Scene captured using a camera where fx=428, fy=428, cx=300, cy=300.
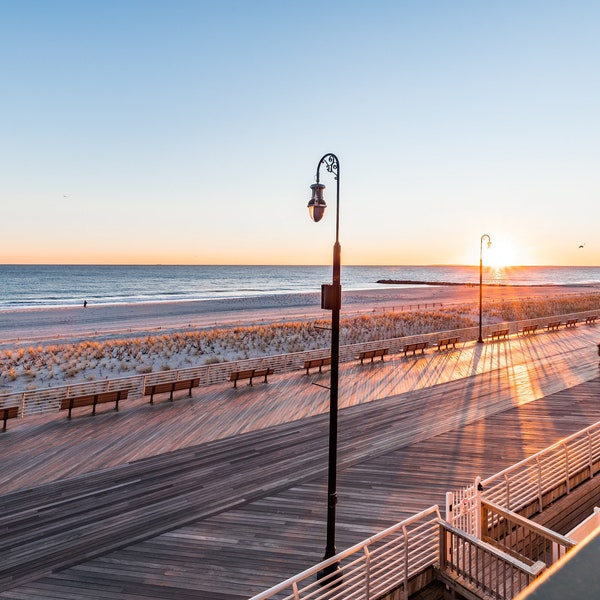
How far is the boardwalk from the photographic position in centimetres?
620

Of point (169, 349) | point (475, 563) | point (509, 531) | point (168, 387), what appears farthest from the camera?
point (169, 349)

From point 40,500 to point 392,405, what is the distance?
9115 millimetres

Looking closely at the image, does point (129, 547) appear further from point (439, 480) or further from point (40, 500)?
point (439, 480)

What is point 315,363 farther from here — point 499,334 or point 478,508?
point 499,334

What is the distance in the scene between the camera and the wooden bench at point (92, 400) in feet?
39.5

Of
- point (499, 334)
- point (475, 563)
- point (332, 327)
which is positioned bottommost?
point (475, 563)

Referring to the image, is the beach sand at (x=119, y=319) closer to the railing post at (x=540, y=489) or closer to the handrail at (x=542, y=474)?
the handrail at (x=542, y=474)

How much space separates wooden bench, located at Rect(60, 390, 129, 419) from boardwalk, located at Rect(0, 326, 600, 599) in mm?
358

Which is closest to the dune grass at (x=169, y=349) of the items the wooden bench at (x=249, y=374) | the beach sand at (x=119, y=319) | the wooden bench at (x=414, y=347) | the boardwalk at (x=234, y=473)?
the wooden bench at (x=249, y=374)

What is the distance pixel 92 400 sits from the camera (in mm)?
12398

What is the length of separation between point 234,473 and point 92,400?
19.5ft

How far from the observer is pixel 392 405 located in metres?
12.9

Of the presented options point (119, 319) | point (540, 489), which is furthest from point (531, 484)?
point (119, 319)

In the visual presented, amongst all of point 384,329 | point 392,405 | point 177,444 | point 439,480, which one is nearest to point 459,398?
point 392,405
